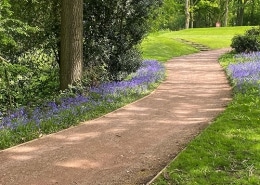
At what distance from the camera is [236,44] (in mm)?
22422

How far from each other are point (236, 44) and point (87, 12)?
13029mm

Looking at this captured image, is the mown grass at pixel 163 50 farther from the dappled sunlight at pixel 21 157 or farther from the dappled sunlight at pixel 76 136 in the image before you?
the dappled sunlight at pixel 21 157

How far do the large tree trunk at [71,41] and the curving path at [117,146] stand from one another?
2.03m

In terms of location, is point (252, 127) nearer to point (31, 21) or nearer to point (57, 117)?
point (57, 117)

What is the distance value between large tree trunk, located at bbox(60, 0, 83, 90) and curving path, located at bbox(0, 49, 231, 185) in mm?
2029

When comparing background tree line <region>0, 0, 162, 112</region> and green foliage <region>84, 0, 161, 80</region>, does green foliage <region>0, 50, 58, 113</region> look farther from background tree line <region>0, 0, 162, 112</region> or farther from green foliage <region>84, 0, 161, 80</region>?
green foliage <region>84, 0, 161, 80</region>

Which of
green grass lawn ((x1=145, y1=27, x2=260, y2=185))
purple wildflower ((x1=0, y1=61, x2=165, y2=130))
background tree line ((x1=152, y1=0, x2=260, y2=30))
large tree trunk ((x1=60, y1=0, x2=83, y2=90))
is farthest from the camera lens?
background tree line ((x1=152, y1=0, x2=260, y2=30))

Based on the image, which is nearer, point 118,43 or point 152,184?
point 152,184

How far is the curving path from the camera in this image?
545 centimetres

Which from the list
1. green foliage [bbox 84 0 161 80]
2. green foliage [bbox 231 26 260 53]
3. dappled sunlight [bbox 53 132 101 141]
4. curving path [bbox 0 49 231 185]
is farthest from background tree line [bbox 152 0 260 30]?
dappled sunlight [bbox 53 132 101 141]

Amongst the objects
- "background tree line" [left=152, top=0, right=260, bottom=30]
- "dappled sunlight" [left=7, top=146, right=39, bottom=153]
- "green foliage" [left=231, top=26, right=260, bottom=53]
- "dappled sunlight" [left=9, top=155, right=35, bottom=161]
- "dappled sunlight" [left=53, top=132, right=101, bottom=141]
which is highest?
"background tree line" [left=152, top=0, right=260, bottom=30]

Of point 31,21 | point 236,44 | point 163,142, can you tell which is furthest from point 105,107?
point 236,44

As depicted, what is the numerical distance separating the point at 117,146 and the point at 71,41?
4.55 m

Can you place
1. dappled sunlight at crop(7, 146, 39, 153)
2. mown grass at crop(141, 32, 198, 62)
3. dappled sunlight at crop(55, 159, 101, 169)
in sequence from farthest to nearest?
mown grass at crop(141, 32, 198, 62), dappled sunlight at crop(7, 146, 39, 153), dappled sunlight at crop(55, 159, 101, 169)
